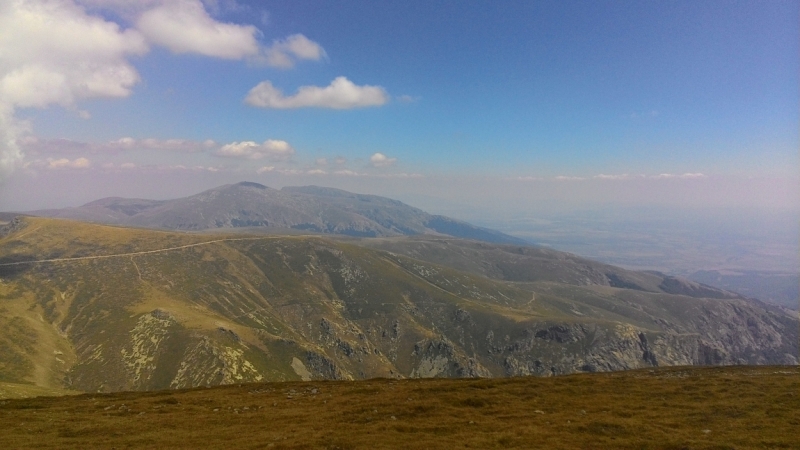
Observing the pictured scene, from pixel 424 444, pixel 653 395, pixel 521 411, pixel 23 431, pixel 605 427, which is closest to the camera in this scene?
pixel 424 444

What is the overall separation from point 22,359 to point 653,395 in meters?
268

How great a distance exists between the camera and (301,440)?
3152 cm

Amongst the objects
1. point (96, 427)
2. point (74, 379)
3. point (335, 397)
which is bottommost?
point (74, 379)

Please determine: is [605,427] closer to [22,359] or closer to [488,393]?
[488,393]

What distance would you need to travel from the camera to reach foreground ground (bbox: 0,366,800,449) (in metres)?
31.0

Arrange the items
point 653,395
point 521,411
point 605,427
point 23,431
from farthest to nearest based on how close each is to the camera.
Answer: point 653,395
point 521,411
point 23,431
point 605,427

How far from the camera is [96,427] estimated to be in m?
38.5

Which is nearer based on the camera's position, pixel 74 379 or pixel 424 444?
pixel 424 444

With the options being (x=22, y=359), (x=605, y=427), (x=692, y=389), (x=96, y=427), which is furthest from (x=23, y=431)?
(x=22, y=359)

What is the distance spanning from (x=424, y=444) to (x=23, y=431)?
40.3m

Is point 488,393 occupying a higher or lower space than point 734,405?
lower

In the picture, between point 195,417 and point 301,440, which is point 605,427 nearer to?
point 301,440

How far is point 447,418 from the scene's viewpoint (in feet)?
123

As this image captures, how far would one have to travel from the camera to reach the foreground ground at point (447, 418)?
31.0m
